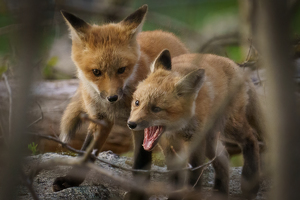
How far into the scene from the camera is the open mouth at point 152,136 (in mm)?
2959

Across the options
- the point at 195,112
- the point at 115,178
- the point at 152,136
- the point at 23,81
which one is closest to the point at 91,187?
the point at 152,136

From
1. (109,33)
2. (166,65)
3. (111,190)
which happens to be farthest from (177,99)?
(111,190)

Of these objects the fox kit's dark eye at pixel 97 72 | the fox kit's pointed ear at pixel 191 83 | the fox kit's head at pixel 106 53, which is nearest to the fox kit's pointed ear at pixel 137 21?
the fox kit's head at pixel 106 53

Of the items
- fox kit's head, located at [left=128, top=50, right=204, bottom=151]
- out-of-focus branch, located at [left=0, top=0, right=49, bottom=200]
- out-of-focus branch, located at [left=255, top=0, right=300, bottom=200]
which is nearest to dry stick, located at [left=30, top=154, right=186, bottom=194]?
out-of-focus branch, located at [left=0, top=0, right=49, bottom=200]

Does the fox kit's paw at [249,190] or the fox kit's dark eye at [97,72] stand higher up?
the fox kit's dark eye at [97,72]

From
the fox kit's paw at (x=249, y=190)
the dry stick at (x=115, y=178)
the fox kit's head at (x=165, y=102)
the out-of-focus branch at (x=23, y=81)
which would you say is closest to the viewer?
the out-of-focus branch at (x=23, y=81)

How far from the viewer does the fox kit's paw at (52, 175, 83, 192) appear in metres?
3.49

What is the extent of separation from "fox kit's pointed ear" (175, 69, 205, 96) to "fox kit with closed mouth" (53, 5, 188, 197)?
57cm

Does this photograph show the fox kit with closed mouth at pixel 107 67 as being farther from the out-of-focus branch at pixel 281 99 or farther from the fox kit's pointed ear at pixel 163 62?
the out-of-focus branch at pixel 281 99

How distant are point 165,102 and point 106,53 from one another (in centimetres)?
79

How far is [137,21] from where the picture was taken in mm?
3584

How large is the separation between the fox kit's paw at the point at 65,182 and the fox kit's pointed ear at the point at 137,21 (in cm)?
170

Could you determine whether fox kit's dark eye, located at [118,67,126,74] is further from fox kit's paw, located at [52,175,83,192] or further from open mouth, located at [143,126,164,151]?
fox kit's paw, located at [52,175,83,192]

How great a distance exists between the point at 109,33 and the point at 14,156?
2.48m
